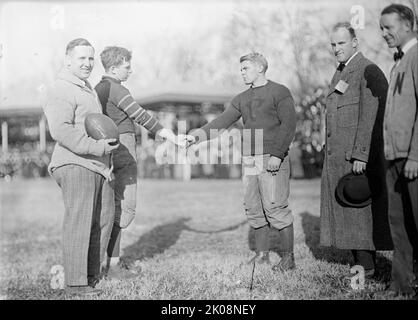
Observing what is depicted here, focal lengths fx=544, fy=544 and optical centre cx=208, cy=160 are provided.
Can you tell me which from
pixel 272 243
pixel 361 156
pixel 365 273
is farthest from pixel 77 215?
pixel 272 243

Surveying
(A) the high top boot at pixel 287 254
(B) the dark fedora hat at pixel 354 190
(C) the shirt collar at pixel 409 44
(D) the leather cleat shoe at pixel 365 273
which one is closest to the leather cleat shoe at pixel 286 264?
(A) the high top boot at pixel 287 254

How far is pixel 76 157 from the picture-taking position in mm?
4477

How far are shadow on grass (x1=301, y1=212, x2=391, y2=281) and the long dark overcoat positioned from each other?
0.46 metres

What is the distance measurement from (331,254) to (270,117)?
5.74ft

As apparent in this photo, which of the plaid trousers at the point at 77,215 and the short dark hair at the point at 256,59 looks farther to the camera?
the short dark hair at the point at 256,59

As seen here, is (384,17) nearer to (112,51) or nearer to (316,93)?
(112,51)

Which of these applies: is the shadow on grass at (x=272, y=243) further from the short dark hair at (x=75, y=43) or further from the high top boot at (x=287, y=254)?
the short dark hair at (x=75, y=43)

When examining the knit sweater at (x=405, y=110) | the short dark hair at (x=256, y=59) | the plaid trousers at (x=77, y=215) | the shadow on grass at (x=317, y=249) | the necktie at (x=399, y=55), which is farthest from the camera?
the shadow on grass at (x=317, y=249)

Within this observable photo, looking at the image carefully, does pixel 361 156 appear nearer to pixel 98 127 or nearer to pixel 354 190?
pixel 354 190

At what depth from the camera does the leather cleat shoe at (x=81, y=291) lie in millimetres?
4418

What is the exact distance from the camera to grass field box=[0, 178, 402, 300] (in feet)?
14.8

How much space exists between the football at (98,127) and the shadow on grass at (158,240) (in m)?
2.23

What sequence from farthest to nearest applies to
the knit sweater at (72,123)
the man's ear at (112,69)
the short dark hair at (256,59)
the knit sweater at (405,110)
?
1. the short dark hair at (256,59)
2. the man's ear at (112,69)
3. the knit sweater at (72,123)
4. the knit sweater at (405,110)

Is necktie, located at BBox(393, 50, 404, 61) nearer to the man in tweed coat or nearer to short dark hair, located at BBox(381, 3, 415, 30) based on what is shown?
short dark hair, located at BBox(381, 3, 415, 30)
